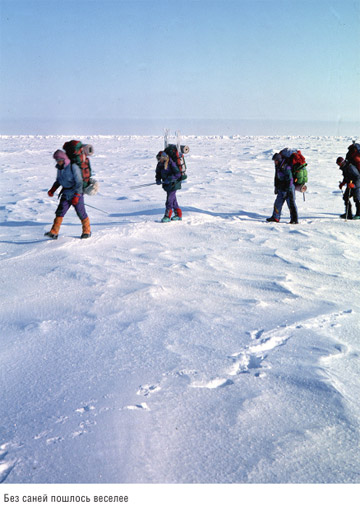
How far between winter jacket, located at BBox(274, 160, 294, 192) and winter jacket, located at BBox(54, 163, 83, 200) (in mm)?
3661

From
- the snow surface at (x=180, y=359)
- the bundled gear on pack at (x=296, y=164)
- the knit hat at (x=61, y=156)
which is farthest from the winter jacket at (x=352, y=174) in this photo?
the knit hat at (x=61, y=156)

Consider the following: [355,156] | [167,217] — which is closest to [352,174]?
[355,156]

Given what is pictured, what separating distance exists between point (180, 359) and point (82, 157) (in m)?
4.30

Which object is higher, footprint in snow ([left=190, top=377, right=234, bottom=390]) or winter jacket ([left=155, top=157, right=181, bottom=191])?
winter jacket ([left=155, top=157, right=181, bottom=191])

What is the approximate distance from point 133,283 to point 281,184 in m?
4.24

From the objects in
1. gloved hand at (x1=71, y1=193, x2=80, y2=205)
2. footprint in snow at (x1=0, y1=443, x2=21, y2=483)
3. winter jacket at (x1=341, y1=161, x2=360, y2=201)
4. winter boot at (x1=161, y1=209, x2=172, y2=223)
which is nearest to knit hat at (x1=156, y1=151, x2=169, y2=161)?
winter boot at (x1=161, y1=209, x2=172, y2=223)

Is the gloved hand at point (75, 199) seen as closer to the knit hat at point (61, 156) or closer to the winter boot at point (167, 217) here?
the knit hat at point (61, 156)

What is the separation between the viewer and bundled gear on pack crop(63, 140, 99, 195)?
20.4ft

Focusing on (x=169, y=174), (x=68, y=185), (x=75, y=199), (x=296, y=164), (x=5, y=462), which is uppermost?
(x=296, y=164)

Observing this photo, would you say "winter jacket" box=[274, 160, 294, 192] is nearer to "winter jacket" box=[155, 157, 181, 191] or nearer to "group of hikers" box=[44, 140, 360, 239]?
"group of hikers" box=[44, 140, 360, 239]

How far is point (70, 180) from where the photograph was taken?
623cm

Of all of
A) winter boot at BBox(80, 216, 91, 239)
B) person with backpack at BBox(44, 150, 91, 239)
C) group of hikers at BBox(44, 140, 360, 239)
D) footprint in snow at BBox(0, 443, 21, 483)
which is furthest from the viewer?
winter boot at BBox(80, 216, 91, 239)

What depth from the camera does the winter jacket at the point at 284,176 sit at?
7.53 metres

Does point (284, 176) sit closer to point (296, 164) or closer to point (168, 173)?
point (296, 164)
